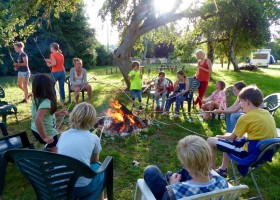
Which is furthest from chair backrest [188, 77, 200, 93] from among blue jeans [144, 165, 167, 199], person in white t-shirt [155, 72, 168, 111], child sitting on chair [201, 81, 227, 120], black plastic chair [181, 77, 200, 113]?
blue jeans [144, 165, 167, 199]

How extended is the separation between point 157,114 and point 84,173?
5.00m

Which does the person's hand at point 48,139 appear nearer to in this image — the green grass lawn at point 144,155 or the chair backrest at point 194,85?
the green grass lawn at point 144,155

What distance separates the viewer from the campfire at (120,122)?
17.9ft

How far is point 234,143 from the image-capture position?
323 cm

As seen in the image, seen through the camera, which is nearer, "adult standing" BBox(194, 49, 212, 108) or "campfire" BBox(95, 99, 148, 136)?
"campfire" BBox(95, 99, 148, 136)

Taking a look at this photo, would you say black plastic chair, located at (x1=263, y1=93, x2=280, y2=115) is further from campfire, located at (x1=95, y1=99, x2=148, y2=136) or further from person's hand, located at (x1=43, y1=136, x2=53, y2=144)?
person's hand, located at (x1=43, y1=136, x2=53, y2=144)

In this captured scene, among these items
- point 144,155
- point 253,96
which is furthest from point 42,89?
point 253,96

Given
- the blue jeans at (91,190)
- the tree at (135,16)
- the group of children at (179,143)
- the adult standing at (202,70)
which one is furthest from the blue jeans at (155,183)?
the tree at (135,16)

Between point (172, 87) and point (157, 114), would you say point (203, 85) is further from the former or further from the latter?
point (157, 114)

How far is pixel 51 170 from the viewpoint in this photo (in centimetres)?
211

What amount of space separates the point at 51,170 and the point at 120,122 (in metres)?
3.45

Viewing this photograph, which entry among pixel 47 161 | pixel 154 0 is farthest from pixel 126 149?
pixel 154 0

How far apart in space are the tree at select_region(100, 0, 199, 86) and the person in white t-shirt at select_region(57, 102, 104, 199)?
775 centimetres

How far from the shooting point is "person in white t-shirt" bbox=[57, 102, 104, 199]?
242 centimetres
